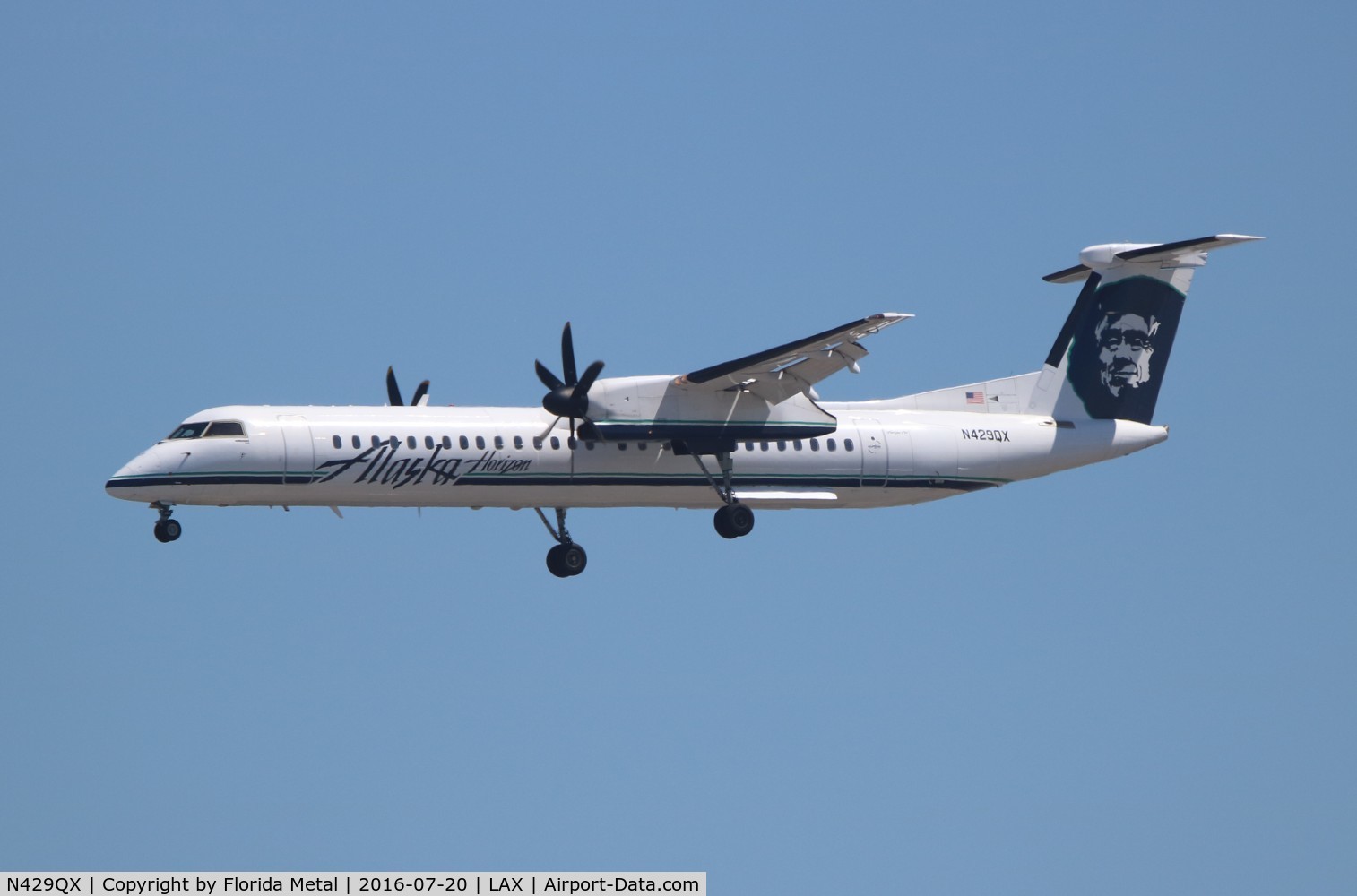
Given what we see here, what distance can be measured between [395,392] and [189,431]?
17.3 ft

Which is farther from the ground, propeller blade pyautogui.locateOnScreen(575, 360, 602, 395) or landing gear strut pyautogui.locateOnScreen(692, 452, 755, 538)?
propeller blade pyautogui.locateOnScreen(575, 360, 602, 395)

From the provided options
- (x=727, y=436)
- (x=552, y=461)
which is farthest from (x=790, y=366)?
(x=552, y=461)

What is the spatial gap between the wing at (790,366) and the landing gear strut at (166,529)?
8.15 m

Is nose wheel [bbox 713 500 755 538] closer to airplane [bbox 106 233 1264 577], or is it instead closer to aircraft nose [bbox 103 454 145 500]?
airplane [bbox 106 233 1264 577]

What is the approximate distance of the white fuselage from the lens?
30000mm

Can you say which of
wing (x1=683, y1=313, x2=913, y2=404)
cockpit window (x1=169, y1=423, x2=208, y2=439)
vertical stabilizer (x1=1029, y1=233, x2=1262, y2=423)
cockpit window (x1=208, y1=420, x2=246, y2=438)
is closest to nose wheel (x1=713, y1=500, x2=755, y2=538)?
wing (x1=683, y1=313, x2=913, y2=404)

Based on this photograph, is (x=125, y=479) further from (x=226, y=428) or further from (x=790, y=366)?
(x=790, y=366)

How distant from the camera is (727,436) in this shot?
32.1 meters

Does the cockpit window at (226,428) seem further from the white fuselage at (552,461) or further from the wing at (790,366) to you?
the wing at (790,366)

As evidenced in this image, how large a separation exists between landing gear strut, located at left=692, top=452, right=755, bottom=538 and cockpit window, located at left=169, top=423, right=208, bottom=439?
777 centimetres

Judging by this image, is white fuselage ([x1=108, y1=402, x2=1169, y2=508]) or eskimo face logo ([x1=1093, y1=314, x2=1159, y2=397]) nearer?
white fuselage ([x1=108, y1=402, x2=1169, y2=508])

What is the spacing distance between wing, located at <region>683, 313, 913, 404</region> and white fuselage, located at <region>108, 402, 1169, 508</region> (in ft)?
3.71

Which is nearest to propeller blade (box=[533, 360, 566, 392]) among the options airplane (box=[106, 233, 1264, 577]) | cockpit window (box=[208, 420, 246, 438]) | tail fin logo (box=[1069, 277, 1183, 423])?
airplane (box=[106, 233, 1264, 577])
